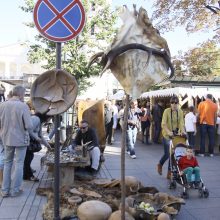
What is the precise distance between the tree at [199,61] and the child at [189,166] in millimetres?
14407

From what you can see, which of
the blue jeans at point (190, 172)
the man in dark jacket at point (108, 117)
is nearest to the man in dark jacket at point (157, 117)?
the man in dark jacket at point (108, 117)

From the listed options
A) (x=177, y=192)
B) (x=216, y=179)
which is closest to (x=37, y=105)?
(x=177, y=192)

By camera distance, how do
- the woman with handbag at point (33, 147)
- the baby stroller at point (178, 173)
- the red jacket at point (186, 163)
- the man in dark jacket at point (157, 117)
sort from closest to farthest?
the baby stroller at point (178, 173) → the red jacket at point (186, 163) → the woman with handbag at point (33, 147) → the man in dark jacket at point (157, 117)

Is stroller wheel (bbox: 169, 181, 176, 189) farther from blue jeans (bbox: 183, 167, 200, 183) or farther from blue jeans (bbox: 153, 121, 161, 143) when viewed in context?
blue jeans (bbox: 153, 121, 161, 143)

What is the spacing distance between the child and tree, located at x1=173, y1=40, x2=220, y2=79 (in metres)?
14.4

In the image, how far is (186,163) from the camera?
709 cm

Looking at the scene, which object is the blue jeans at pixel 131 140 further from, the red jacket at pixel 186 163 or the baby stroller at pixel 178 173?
the red jacket at pixel 186 163

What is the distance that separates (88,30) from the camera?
18219mm

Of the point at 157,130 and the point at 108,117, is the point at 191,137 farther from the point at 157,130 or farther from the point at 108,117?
the point at 108,117

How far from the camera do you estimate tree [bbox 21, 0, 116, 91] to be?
56.9 ft

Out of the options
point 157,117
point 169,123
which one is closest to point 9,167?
point 169,123

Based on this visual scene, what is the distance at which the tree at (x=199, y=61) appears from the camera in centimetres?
2122

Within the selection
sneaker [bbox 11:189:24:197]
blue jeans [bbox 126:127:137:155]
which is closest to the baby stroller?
sneaker [bbox 11:189:24:197]

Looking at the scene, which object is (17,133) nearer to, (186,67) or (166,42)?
(166,42)
